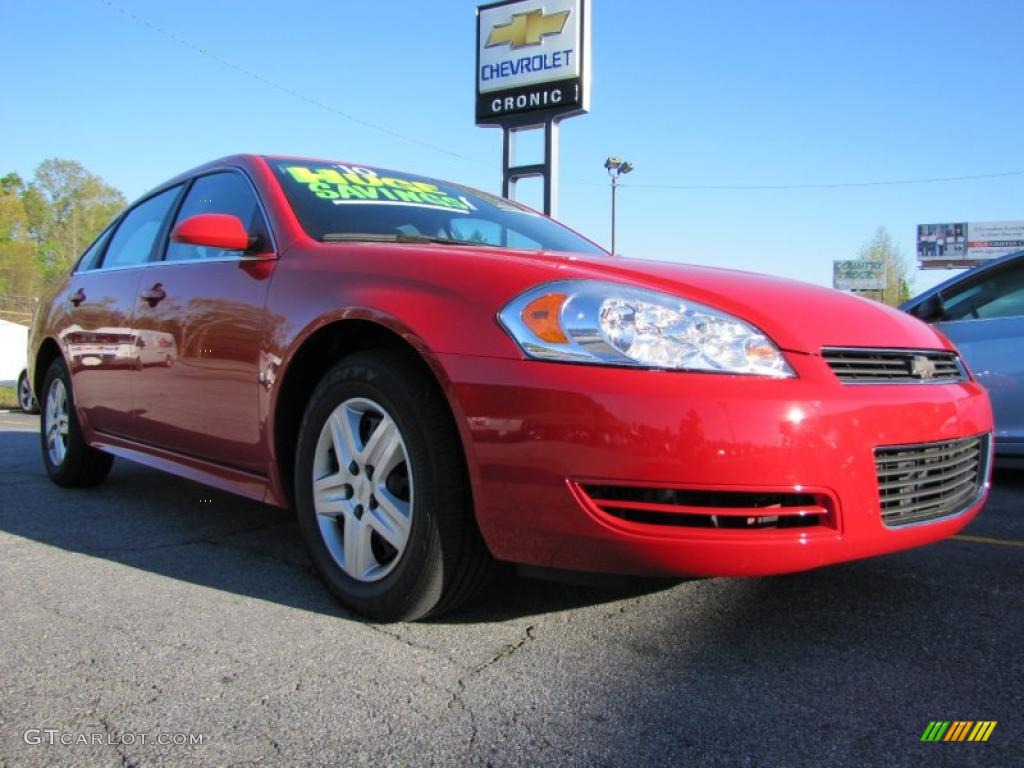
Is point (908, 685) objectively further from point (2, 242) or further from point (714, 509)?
point (2, 242)

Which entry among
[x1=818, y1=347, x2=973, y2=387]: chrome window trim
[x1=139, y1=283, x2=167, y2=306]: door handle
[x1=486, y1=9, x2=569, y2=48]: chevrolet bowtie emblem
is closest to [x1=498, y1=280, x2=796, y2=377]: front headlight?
[x1=818, y1=347, x2=973, y2=387]: chrome window trim

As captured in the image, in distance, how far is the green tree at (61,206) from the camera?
67.9 metres

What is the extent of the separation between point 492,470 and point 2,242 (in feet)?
226

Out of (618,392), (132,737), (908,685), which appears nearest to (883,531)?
(908,685)

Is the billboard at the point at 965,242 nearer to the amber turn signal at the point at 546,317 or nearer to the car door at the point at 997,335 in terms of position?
the car door at the point at 997,335

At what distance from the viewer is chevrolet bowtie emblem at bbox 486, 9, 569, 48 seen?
14.5 m

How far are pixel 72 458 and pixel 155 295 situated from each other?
4.54ft

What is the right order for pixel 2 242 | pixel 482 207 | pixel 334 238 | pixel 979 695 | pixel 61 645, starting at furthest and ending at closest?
1. pixel 2 242
2. pixel 482 207
3. pixel 334 238
4. pixel 61 645
5. pixel 979 695

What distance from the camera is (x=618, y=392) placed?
1949 mm

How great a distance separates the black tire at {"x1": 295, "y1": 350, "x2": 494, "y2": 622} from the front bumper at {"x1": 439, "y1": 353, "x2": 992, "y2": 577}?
0.33ft

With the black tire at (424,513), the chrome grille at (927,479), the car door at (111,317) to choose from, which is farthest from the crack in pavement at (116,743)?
the car door at (111,317)

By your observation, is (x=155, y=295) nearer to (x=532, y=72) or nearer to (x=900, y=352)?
(x=900, y=352)

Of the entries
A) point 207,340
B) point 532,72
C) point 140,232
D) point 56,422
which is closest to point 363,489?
point 207,340

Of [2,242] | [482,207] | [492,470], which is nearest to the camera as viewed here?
[492,470]
